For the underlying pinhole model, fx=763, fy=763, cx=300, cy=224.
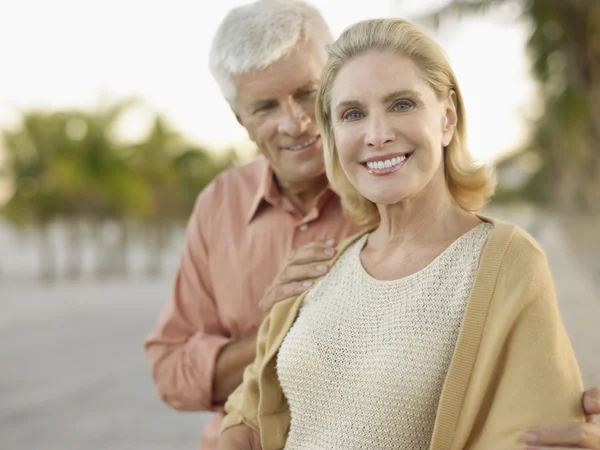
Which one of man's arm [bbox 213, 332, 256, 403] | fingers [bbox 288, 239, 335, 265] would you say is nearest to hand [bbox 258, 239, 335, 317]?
fingers [bbox 288, 239, 335, 265]

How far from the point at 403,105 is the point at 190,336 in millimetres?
1274

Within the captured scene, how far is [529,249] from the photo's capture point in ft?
5.38

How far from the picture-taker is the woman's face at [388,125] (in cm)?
175

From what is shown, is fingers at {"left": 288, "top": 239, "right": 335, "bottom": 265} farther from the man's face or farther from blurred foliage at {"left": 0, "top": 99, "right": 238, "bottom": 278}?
blurred foliage at {"left": 0, "top": 99, "right": 238, "bottom": 278}

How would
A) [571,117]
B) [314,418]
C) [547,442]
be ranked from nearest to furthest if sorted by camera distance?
1. [547,442]
2. [314,418]
3. [571,117]

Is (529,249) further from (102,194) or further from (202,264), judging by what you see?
(102,194)

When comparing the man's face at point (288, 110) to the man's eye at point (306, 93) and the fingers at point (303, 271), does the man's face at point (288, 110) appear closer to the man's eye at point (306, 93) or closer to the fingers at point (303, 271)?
the man's eye at point (306, 93)

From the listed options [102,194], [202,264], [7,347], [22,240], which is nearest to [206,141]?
[102,194]

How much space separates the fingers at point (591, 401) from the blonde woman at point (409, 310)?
0.02 metres

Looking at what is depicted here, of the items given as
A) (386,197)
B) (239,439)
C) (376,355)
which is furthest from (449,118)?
(239,439)

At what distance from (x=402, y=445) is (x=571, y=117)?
57.8 feet

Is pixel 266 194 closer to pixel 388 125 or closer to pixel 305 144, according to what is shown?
pixel 305 144

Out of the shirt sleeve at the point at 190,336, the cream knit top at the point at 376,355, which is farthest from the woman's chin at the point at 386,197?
the shirt sleeve at the point at 190,336

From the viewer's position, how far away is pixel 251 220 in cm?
264
